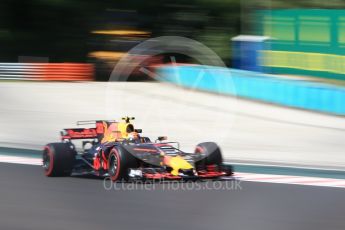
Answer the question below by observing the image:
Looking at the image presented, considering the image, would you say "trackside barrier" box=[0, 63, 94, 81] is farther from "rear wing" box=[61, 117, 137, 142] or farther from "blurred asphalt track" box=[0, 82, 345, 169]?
"rear wing" box=[61, 117, 137, 142]

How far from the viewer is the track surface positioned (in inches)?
272

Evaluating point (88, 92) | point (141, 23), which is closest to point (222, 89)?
point (88, 92)

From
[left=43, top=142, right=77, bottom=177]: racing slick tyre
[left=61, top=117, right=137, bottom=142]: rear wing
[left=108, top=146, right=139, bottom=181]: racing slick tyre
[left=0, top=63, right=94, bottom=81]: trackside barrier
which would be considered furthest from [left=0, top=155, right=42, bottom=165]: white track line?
[left=0, top=63, right=94, bottom=81]: trackside barrier

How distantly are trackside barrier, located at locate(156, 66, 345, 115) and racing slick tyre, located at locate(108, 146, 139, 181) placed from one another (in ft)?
26.2

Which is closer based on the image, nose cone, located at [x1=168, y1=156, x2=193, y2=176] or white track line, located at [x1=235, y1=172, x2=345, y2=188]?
nose cone, located at [x1=168, y1=156, x2=193, y2=176]

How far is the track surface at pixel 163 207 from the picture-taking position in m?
6.91

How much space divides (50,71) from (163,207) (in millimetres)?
16534

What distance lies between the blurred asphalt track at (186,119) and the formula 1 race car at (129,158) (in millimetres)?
2193

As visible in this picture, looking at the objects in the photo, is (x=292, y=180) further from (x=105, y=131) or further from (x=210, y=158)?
(x=105, y=131)

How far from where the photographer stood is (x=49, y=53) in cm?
3012

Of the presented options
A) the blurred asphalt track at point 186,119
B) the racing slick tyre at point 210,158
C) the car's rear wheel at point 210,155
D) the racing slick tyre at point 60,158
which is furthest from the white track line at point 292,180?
the racing slick tyre at point 60,158

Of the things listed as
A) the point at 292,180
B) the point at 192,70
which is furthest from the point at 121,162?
the point at 192,70

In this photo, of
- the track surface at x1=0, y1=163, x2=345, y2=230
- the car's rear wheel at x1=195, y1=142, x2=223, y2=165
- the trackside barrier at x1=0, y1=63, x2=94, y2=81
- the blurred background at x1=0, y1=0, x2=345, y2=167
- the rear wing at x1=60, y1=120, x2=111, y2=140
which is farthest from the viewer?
the trackside barrier at x1=0, y1=63, x2=94, y2=81

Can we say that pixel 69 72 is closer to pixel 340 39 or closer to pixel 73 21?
pixel 73 21
